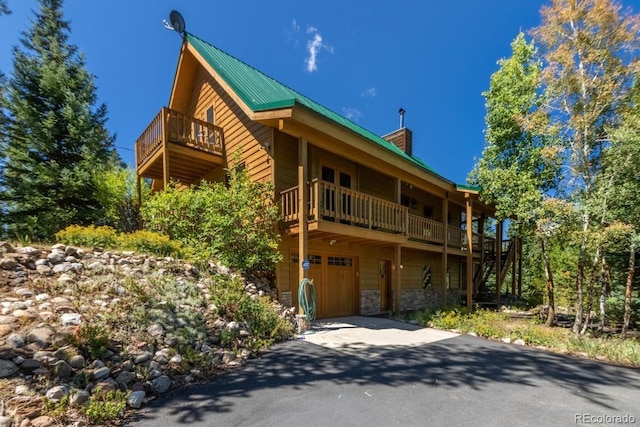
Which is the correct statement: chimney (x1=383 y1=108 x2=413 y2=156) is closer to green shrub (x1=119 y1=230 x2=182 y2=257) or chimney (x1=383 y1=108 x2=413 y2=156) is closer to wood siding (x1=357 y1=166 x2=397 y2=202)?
wood siding (x1=357 y1=166 x2=397 y2=202)

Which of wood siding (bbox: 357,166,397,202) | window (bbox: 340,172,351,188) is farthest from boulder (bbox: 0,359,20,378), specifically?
wood siding (bbox: 357,166,397,202)

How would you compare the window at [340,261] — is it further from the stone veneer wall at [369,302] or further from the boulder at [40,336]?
the boulder at [40,336]

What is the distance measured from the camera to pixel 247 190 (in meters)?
8.19

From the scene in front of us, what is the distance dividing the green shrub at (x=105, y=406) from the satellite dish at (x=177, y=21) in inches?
486

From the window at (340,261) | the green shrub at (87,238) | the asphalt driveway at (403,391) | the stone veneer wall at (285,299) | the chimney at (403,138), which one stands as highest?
the chimney at (403,138)

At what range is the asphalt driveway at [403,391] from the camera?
3.39 metres

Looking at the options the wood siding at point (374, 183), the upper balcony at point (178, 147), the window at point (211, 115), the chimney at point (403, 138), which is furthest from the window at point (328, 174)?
the chimney at point (403, 138)

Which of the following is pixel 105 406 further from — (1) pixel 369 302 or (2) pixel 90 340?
(1) pixel 369 302

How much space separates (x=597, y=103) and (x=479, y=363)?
7199mm

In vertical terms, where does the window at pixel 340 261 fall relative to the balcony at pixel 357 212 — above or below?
below

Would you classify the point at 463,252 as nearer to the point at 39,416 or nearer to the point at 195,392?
the point at 195,392

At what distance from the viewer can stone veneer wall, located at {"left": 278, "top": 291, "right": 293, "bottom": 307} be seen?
333 inches

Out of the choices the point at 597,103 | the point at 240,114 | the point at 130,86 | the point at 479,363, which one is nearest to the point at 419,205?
the point at 597,103

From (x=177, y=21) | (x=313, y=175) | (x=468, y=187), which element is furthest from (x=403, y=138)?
(x=177, y=21)
